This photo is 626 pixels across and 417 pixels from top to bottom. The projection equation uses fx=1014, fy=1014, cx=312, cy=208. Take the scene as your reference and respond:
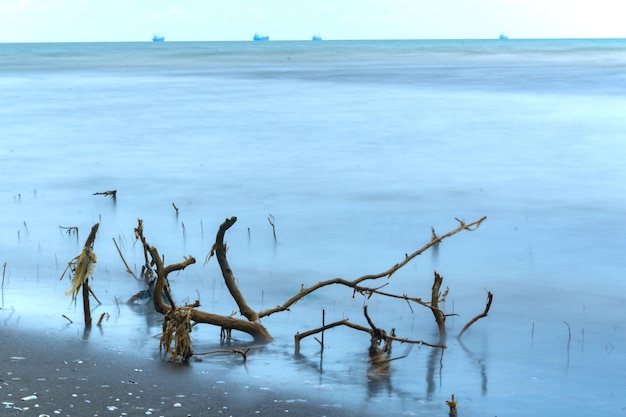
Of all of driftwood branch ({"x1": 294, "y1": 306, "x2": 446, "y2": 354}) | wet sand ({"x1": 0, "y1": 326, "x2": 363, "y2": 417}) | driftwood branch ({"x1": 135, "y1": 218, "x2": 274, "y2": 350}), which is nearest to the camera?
wet sand ({"x1": 0, "y1": 326, "x2": 363, "y2": 417})

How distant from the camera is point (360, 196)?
14211mm

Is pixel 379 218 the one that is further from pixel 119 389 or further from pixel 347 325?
pixel 119 389

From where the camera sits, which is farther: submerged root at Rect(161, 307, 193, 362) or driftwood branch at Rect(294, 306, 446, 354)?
driftwood branch at Rect(294, 306, 446, 354)

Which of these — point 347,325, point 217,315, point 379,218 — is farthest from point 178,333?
point 379,218

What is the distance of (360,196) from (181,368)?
323 inches

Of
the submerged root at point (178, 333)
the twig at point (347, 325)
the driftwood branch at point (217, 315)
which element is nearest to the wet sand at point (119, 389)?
the submerged root at point (178, 333)

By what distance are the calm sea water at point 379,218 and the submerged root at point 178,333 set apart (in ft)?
1.89

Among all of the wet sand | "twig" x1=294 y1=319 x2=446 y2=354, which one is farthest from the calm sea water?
the wet sand

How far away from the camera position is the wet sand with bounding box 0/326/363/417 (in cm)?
539

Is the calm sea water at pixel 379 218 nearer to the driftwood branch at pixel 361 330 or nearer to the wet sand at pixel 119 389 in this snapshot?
the driftwood branch at pixel 361 330

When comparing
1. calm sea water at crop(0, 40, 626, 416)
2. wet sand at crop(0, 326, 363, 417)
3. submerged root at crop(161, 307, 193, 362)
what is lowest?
wet sand at crop(0, 326, 363, 417)

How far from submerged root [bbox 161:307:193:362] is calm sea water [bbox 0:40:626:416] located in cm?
58

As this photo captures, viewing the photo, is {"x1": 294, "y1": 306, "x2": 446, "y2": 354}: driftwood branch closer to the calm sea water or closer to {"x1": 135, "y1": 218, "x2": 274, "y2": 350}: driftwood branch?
the calm sea water

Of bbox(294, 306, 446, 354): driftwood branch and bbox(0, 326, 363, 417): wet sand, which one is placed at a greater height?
bbox(294, 306, 446, 354): driftwood branch
